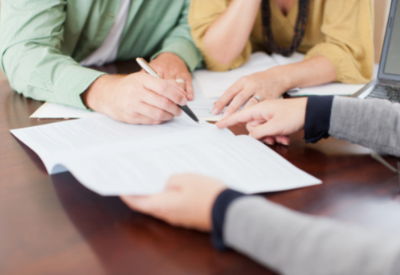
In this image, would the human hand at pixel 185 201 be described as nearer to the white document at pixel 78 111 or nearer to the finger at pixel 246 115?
the finger at pixel 246 115

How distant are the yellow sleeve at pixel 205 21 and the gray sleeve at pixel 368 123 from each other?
0.58m

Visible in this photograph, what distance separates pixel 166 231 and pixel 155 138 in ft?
0.85

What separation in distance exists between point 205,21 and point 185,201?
86 cm

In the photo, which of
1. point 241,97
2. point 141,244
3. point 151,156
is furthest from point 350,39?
point 141,244

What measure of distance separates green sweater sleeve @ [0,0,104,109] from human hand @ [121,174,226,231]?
486 millimetres

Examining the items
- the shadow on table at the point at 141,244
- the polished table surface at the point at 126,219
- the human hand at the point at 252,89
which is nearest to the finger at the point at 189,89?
the human hand at the point at 252,89

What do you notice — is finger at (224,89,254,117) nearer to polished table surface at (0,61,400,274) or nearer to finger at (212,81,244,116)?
finger at (212,81,244,116)

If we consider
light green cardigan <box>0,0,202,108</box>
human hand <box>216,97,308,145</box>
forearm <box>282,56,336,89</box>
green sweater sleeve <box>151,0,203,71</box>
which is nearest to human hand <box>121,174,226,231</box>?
human hand <box>216,97,308,145</box>

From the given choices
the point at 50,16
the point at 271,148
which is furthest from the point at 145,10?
the point at 271,148

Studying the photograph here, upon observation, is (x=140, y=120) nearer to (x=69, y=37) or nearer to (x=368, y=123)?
(x=368, y=123)

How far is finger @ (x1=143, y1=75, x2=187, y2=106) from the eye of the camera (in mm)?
695

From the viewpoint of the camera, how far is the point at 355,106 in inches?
23.9

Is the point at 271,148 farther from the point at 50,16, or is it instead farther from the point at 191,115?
the point at 50,16

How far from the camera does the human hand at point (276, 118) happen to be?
2.14ft
